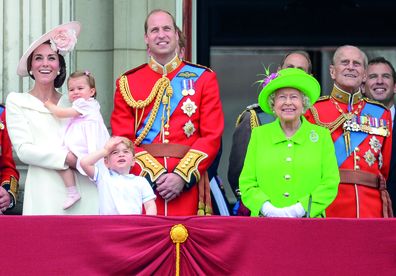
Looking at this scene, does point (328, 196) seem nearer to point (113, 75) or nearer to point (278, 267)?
point (278, 267)

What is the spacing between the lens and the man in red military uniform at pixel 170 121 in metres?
10.2

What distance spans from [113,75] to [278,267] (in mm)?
3319

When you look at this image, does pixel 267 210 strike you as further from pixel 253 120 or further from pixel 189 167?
pixel 253 120

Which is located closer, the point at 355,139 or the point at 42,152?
the point at 42,152

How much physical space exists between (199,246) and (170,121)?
1136 mm

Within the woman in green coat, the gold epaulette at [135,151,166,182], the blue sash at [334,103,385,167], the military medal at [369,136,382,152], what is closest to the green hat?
the woman in green coat

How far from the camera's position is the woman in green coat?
982 cm

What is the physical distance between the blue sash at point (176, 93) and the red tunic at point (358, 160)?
0.76 meters

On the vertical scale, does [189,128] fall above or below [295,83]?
below

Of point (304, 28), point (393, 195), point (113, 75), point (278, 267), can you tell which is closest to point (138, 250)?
point (278, 267)

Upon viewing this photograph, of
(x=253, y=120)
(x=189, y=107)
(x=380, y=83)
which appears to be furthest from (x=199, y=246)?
(x=380, y=83)

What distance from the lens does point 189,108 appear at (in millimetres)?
10383

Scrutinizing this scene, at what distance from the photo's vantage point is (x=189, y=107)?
1038cm

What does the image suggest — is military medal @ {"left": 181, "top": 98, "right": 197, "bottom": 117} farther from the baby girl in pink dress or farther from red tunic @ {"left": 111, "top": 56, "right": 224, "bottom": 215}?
the baby girl in pink dress
